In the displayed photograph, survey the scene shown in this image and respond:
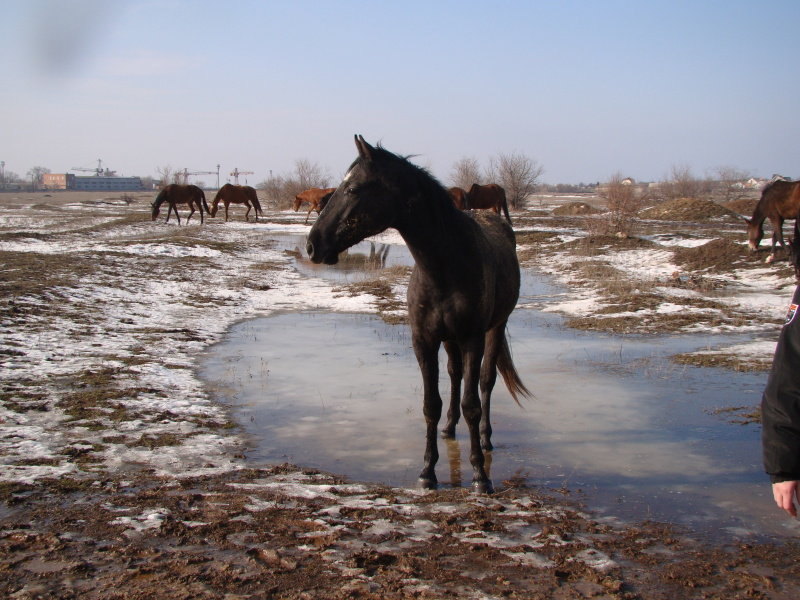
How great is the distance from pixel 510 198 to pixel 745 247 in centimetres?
3622

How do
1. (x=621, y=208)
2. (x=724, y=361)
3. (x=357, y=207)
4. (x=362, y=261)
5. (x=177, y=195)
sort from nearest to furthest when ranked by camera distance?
(x=357, y=207) → (x=724, y=361) → (x=362, y=261) → (x=621, y=208) → (x=177, y=195)

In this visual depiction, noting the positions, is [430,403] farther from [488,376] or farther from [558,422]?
[558,422]

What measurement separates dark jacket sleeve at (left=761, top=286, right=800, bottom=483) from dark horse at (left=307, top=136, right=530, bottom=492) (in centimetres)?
259

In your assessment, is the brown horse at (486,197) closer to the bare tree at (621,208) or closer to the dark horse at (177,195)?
the bare tree at (621,208)

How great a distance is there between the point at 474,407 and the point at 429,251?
3.88ft

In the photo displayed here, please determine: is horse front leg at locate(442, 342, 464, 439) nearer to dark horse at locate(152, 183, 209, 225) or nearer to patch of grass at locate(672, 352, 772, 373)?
patch of grass at locate(672, 352, 772, 373)

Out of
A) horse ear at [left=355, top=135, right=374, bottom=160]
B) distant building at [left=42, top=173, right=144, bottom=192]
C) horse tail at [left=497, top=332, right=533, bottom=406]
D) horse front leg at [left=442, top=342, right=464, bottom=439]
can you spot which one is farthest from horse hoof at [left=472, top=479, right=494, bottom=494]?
distant building at [left=42, top=173, right=144, bottom=192]

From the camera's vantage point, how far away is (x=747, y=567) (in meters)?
3.43

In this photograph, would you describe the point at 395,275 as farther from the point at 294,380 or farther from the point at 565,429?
the point at 565,429

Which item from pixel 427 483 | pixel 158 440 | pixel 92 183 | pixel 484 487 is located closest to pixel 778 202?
pixel 484 487

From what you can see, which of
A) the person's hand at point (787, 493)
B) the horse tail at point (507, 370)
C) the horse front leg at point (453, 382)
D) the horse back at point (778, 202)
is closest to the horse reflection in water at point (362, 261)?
the horse back at point (778, 202)

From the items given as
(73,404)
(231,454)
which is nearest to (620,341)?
(231,454)

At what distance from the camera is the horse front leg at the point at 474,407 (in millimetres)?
4770

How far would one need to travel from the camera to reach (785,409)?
2205 millimetres
